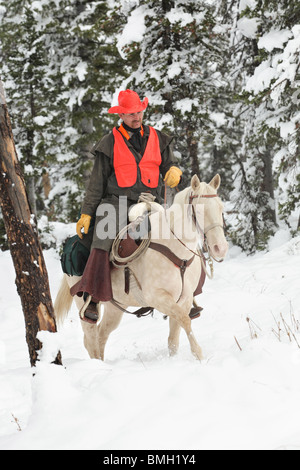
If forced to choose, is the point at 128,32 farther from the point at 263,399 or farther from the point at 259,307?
the point at 263,399

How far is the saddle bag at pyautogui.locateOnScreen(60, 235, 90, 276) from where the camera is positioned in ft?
18.0

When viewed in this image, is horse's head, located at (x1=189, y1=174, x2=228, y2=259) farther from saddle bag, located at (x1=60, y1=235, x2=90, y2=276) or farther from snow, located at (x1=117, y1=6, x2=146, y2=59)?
snow, located at (x1=117, y1=6, x2=146, y2=59)

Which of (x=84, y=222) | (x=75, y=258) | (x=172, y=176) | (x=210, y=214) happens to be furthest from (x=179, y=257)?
(x=75, y=258)

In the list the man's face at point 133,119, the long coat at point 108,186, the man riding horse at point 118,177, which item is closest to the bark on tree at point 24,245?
the man riding horse at point 118,177

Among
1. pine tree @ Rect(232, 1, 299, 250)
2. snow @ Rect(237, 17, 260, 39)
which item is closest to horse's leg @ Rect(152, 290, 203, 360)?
pine tree @ Rect(232, 1, 299, 250)

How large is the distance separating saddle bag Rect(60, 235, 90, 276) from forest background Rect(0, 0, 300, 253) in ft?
19.9

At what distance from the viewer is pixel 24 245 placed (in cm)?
384

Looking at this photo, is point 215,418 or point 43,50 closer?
point 215,418

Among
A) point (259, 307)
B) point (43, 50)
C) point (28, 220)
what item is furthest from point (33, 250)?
point (43, 50)

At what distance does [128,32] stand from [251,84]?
3.53 meters

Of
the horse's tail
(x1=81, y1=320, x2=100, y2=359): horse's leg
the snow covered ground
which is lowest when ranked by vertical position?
(x1=81, y1=320, x2=100, y2=359): horse's leg

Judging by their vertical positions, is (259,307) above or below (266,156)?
below

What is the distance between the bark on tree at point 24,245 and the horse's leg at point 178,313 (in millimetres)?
1277

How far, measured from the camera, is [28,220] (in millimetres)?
3852
